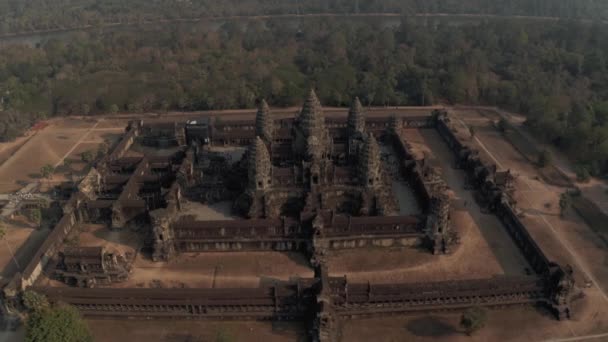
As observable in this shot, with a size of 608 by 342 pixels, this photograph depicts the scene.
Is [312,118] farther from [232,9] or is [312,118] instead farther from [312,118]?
[232,9]

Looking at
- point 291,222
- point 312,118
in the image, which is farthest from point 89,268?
point 312,118

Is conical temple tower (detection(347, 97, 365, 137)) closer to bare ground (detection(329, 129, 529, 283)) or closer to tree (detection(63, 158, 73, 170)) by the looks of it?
bare ground (detection(329, 129, 529, 283))

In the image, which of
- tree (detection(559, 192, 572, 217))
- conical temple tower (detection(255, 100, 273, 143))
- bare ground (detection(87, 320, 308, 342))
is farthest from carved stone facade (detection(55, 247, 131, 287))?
tree (detection(559, 192, 572, 217))

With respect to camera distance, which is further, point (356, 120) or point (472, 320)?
point (356, 120)

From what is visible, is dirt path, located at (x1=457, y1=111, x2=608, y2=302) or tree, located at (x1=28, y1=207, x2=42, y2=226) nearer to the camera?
dirt path, located at (x1=457, y1=111, x2=608, y2=302)

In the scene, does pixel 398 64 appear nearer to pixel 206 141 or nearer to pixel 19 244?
pixel 206 141

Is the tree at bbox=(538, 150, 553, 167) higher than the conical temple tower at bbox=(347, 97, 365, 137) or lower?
lower
